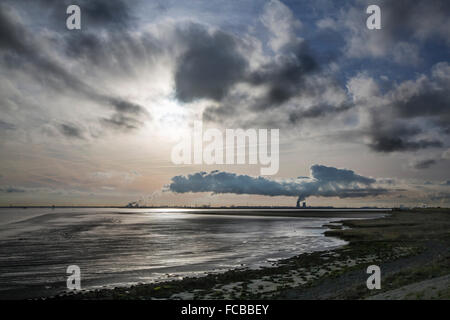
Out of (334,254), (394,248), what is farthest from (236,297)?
(394,248)

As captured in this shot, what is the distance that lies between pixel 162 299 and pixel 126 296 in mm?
2972

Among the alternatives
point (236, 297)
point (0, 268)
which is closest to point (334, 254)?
point (236, 297)

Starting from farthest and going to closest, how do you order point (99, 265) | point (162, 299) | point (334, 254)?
point (334, 254) < point (99, 265) < point (162, 299)

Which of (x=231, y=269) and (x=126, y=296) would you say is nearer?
(x=126, y=296)

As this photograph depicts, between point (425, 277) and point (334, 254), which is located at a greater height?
point (425, 277)

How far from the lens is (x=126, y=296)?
74.4 ft

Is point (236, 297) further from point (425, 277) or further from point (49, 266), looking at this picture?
point (49, 266)

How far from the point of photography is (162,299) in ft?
73.4
